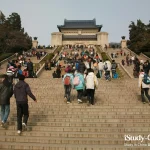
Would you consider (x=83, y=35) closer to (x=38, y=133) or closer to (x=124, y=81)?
(x=124, y=81)

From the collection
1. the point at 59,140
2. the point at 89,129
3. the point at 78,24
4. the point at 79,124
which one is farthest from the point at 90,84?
the point at 78,24

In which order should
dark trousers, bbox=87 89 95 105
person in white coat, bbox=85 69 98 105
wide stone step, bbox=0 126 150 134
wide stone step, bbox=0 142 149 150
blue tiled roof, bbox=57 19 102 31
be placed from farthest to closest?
blue tiled roof, bbox=57 19 102 31 → dark trousers, bbox=87 89 95 105 → person in white coat, bbox=85 69 98 105 → wide stone step, bbox=0 126 150 134 → wide stone step, bbox=0 142 149 150

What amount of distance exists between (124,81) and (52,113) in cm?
716

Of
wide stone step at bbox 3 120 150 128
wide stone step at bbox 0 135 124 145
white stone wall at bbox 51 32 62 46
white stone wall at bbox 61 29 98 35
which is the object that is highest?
white stone wall at bbox 61 29 98 35

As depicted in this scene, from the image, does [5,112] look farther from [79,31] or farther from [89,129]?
[79,31]

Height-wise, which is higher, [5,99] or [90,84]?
[90,84]

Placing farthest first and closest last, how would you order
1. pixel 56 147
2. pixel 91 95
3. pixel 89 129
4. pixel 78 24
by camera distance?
pixel 78 24, pixel 91 95, pixel 89 129, pixel 56 147

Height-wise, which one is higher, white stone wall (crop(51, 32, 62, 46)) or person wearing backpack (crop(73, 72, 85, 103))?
white stone wall (crop(51, 32, 62, 46))

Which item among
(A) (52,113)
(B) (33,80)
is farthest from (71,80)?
(B) (33,80)

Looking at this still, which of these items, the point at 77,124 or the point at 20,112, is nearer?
the point at 20,112

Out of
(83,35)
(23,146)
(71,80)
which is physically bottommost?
(23,146)

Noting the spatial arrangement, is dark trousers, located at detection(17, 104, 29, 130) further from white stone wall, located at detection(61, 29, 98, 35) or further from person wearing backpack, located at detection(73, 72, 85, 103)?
white stone wall, located at detection(61, 29, 98, 35)

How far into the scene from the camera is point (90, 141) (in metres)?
7.88

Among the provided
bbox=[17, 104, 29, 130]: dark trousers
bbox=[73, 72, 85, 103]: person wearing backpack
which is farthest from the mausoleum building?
bbox=[17, 104, 29, 130]: dark trousers
